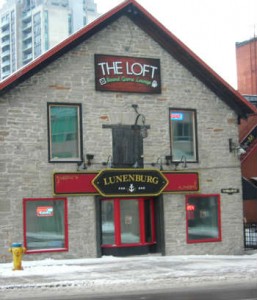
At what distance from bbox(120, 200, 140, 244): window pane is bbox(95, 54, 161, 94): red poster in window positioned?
3.94m

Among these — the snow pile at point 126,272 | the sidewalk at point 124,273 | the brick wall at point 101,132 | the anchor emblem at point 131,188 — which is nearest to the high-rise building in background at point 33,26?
the brick wall at point 101,132

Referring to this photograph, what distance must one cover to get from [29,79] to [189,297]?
10370 mm

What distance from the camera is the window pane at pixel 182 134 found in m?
22.2

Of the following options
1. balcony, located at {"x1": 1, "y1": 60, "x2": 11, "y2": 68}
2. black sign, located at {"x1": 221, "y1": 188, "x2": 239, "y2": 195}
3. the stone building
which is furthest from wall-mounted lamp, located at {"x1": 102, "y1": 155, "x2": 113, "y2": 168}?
balcony, located at {"x1": 1, "y1": 60, "x2": 11, "y2": 68}

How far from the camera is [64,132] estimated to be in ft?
67.4

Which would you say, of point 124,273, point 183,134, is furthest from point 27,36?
point 124,273

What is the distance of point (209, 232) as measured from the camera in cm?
2255

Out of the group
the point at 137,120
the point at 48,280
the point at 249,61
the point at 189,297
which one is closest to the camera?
the point at 189,297

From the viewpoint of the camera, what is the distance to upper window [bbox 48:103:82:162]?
20.3 m

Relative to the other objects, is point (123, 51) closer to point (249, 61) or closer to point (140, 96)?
point (140, 96)

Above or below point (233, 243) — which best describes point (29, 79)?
above

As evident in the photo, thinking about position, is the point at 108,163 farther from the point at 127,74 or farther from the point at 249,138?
the point at 249,138

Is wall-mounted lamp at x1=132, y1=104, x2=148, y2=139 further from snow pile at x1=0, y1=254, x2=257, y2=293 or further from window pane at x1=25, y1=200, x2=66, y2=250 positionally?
snow pile at x1=0, y1=254, x2=257, y2=293

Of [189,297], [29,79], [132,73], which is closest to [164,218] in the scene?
[132,73]
